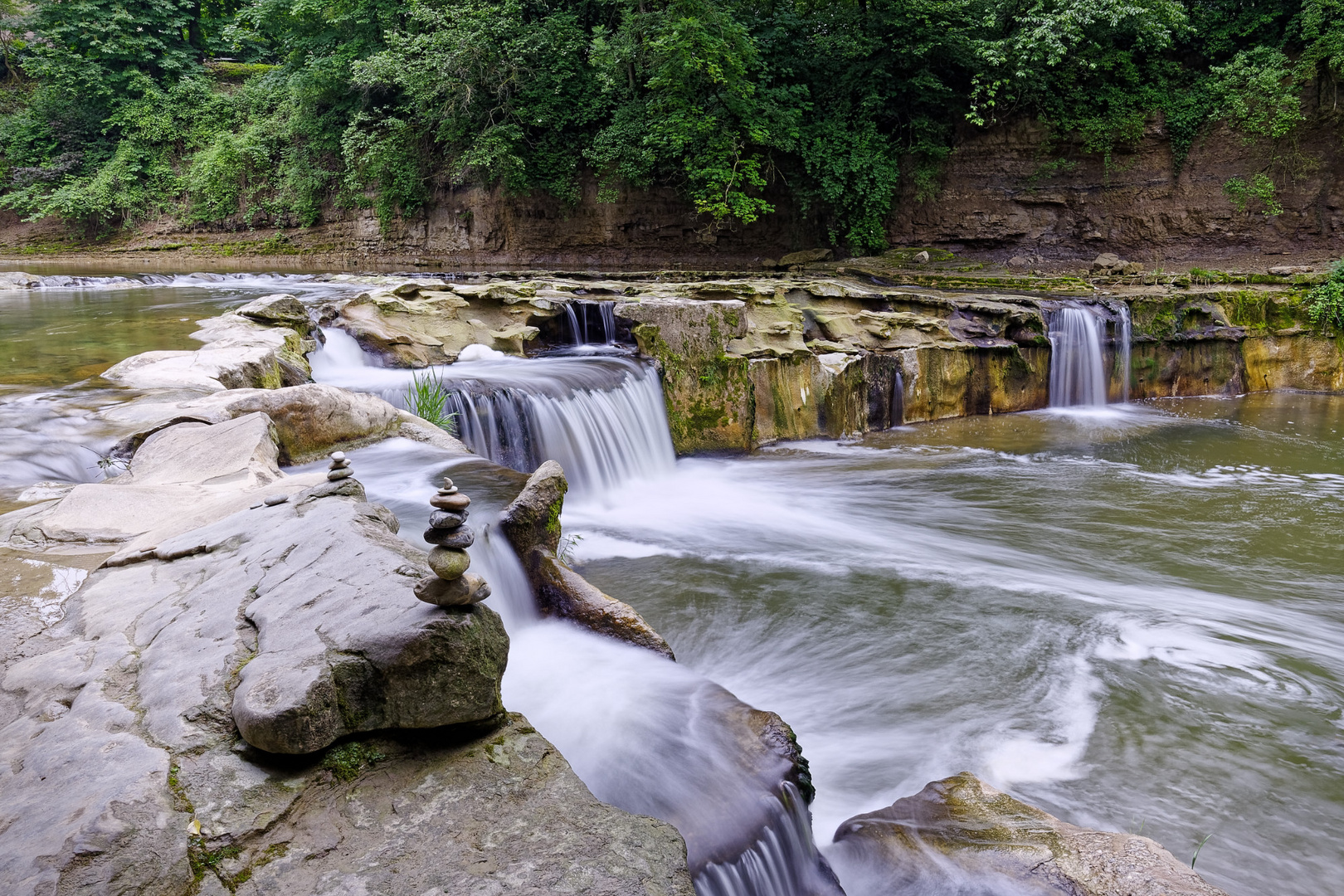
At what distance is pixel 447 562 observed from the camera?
2.18 m

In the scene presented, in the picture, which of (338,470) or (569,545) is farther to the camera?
(569,545)

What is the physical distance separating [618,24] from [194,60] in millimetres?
18174

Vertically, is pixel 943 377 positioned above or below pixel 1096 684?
above

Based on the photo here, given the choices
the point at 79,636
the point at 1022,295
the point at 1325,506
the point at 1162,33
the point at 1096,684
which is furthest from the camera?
the point at 1162,33

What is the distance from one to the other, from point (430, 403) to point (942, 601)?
14.2 feet

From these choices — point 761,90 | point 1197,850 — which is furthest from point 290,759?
point 761,90

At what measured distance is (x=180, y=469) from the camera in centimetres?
458

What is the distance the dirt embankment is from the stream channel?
7.23 metres

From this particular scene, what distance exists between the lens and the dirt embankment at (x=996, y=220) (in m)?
14.7

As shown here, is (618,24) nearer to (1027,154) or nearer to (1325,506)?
(1027,154)

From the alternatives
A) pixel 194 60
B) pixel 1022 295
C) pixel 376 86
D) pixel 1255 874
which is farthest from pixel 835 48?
pixel 194 60

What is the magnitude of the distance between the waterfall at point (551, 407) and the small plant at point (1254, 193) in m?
12.4

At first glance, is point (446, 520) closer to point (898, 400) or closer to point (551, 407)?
point (551, 407)

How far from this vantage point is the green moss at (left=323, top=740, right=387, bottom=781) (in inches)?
84.9
